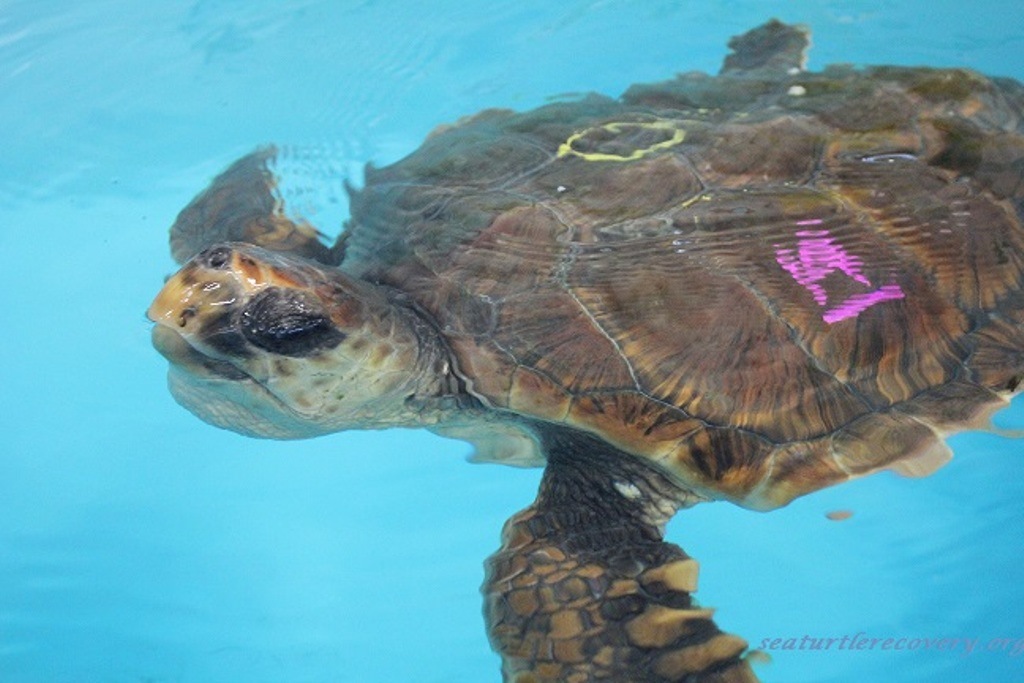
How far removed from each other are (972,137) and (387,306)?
6.82ft

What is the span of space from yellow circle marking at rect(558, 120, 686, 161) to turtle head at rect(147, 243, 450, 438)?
854 mm

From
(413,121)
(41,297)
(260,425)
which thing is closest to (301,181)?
(413,121)

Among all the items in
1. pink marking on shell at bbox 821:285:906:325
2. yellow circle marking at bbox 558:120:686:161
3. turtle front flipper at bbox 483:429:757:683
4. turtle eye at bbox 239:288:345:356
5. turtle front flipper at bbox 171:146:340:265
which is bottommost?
turtle front flipper at bbox 483:429:757:683

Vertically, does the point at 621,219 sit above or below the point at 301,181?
below

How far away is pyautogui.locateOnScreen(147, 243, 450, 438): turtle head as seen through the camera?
2109 millimetres

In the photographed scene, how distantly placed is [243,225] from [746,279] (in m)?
1.98

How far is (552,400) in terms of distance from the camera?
232 cm

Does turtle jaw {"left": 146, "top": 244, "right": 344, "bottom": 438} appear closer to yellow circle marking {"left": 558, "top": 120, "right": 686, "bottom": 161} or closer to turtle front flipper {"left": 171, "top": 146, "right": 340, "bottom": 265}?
turtle front flipper {"left": 171, "top": 146, "right": 340, "bottom": 265}

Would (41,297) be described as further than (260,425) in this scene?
Yes

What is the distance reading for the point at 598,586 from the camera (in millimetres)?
2309

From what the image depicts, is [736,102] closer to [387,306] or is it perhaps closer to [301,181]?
[387,306]

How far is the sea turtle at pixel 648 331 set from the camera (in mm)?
2227

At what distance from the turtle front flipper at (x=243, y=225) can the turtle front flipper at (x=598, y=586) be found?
4.31 ft

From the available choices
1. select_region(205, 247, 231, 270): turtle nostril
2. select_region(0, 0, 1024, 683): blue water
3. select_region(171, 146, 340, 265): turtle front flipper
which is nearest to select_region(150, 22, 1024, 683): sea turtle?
select_region(205, 247, 231, 270): turtle nostril
